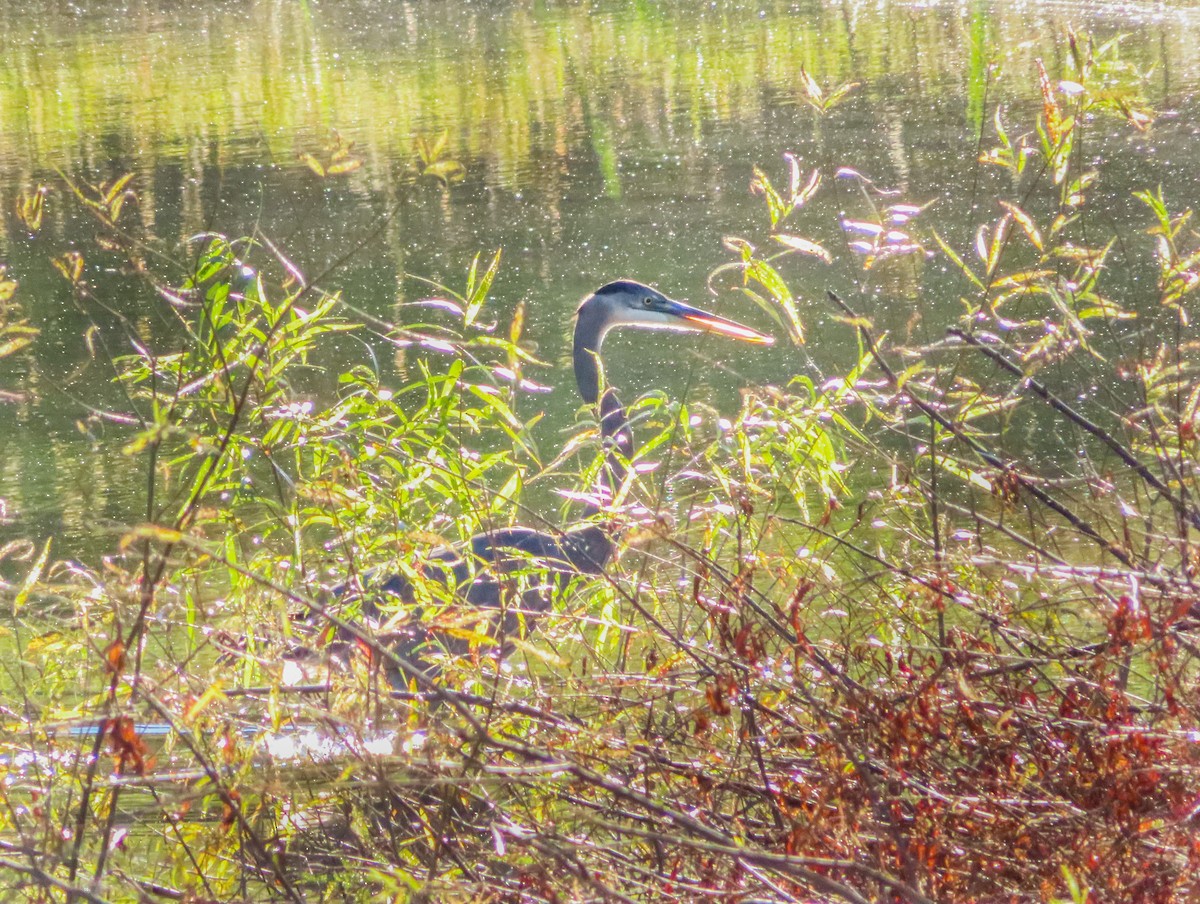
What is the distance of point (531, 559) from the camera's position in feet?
8.45

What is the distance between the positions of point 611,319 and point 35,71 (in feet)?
45.4

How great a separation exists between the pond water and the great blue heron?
16.8 inches

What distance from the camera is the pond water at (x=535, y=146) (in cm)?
673

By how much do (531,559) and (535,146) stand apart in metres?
9.66

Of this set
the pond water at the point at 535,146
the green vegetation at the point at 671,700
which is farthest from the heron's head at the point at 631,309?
the green vegetation at the point at 671,700

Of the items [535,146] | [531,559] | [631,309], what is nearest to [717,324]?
[631,309]

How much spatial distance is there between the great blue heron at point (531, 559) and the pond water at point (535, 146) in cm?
43

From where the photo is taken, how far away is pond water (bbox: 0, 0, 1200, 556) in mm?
6727

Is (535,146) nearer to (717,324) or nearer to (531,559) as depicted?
(717,324)

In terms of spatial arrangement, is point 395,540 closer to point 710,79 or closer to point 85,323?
point 85,323

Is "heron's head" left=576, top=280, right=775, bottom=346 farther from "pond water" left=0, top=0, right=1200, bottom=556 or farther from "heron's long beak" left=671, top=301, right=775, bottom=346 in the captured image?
"pond water" left=0, top=0, right=1200, bottom=556

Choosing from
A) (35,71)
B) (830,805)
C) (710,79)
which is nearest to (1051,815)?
(830,805)

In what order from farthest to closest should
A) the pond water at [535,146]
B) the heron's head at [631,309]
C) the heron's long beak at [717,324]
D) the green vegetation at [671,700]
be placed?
the pond water at [535,146]
the heron's head at [631,309]
the heron's long beak at [717,324]
the green vegetation at [671,700]

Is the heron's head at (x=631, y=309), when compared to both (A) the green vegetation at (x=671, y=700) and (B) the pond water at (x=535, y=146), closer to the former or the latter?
(B) the pond water at (x=535, y=146)
